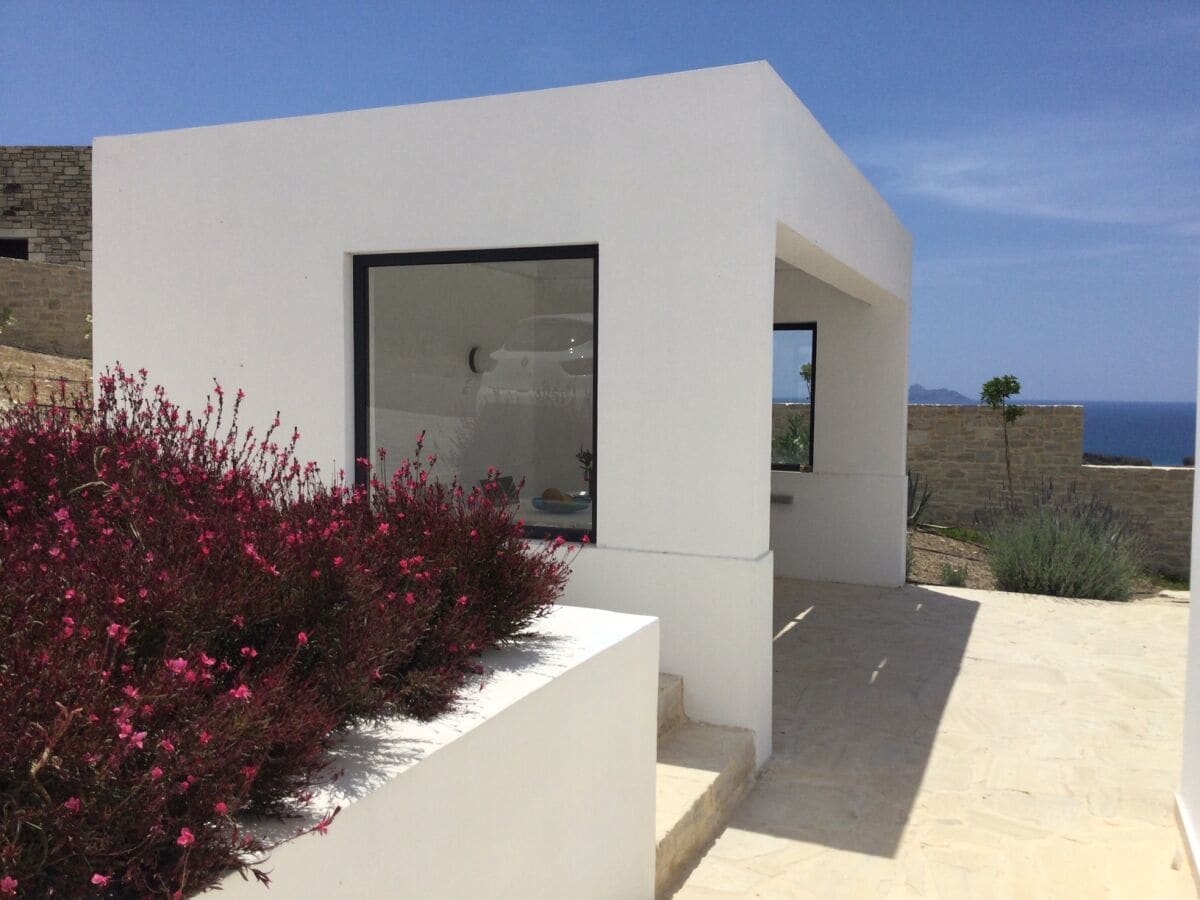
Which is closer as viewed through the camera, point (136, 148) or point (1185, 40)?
point (136, 148)

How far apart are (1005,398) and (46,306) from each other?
15.6 metres

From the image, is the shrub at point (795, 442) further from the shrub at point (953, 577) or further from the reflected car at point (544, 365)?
the reflected car at point (544, 365)

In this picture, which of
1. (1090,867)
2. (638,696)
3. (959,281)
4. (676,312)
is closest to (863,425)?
(676,312)

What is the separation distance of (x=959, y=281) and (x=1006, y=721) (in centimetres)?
4936

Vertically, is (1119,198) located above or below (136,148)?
above

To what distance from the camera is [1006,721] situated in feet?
18.0

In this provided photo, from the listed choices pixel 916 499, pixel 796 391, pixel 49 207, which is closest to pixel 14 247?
pixel 49 207

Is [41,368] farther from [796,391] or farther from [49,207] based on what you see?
[796,391]

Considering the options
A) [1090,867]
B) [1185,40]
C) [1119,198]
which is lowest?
[1090,867]

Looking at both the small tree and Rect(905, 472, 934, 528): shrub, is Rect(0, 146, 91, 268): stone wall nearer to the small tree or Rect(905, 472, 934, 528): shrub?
Rect(905, 472, 934, 528): shrub

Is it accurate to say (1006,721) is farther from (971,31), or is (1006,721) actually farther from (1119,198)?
(1119,198)

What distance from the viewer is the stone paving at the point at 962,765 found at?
12.6 feet

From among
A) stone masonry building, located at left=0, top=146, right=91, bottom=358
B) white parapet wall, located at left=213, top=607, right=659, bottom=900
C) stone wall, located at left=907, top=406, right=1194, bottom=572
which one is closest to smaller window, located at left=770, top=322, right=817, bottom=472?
white parapet wall, located at left=213, top=607, right=659, bottom=900

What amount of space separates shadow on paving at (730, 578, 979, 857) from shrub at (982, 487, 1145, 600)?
136 centimetres
